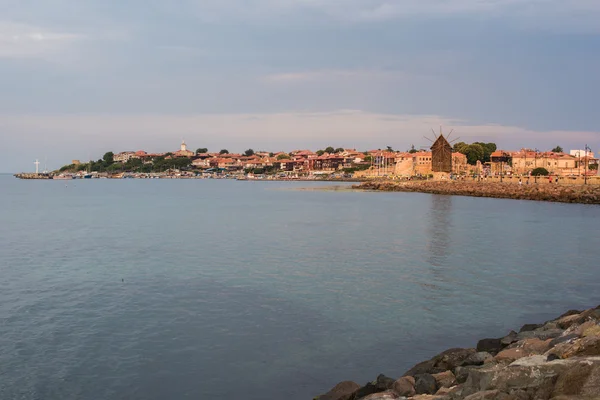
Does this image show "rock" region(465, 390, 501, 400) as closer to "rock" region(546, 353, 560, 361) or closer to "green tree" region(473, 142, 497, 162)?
"rock" region(546, 353, 560, 361)

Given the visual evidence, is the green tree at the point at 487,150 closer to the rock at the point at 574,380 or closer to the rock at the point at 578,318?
the rock at the point at 578,318

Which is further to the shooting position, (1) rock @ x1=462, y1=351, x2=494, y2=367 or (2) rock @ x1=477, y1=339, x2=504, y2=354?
(2) rock @ x1=477, y1=339, x2=504, y2=354

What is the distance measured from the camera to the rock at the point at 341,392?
7848 millimetres

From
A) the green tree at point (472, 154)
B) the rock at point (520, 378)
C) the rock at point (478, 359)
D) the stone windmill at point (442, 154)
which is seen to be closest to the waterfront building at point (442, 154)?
the stone windmill at point (442, 154)

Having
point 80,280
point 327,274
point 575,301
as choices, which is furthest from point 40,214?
point 575,301

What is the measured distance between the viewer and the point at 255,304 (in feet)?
45.3

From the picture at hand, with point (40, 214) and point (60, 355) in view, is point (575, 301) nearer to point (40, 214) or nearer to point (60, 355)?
point (60, 355)

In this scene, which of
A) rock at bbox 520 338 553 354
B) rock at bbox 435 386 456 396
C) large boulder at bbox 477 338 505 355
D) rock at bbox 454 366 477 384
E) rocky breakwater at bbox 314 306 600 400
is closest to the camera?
rocky breakwater at bbox 314 306 600 400

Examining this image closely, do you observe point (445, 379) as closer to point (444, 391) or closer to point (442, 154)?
point (444, 391)

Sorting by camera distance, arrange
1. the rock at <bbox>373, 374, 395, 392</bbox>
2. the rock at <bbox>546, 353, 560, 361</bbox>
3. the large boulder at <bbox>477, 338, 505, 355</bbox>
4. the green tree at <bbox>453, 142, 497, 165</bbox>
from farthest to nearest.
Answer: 1. the green tree at <bbox>453, 142, 497, 165</bbox>
2. the large boulder at <bbox>477, 338, 505, 355</bbox>
3. the rock at <bbox>373, 374, 395, 392</bbox>
4. the rock at <bbox>546, 353, 560, 361</bbox>

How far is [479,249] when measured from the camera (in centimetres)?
2398

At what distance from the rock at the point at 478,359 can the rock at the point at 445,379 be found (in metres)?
0.49

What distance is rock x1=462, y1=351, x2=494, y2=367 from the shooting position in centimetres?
832

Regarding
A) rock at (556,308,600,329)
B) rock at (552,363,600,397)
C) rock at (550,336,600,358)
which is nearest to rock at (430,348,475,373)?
rock at (550,336,600,358)
